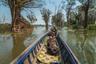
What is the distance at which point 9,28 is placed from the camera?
4703 cm

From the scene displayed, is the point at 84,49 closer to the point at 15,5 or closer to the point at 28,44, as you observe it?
the point at 28,44

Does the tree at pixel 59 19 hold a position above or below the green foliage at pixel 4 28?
below

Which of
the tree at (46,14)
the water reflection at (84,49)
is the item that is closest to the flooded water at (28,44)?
the water reflection at (84,49)

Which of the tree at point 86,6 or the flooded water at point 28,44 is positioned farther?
the tree at point 86,6

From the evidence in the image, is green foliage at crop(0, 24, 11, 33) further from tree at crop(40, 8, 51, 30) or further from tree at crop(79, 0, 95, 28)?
tree at crop(40, 8, 51, 30)

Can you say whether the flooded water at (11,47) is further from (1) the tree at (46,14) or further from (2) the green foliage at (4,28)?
(1) the tree at (46,14)

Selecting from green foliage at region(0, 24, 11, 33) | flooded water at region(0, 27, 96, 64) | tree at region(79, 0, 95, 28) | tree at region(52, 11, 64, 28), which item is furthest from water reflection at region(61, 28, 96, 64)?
tree at region(52, 11, 64, 28)

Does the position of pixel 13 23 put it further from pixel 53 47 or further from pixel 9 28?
pixel 53 47

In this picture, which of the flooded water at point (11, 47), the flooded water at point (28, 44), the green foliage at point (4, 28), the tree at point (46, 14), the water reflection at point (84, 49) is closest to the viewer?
the water reflection at point (84, 49)

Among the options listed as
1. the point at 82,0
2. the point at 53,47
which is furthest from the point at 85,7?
the point at 53,47

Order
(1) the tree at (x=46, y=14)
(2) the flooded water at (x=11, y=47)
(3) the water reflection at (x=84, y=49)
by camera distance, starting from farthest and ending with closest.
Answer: (1) the tree at (x=46, y=14) → (2) the flooded water at (x=11, y=47) → (3) the water reflection at (x=84, y=49)

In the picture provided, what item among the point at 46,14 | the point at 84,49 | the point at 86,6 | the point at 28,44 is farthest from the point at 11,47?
the point at 46,14

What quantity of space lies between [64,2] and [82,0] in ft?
63.9

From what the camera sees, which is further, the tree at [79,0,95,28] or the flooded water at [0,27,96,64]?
the tree at [79,0,95,28]
